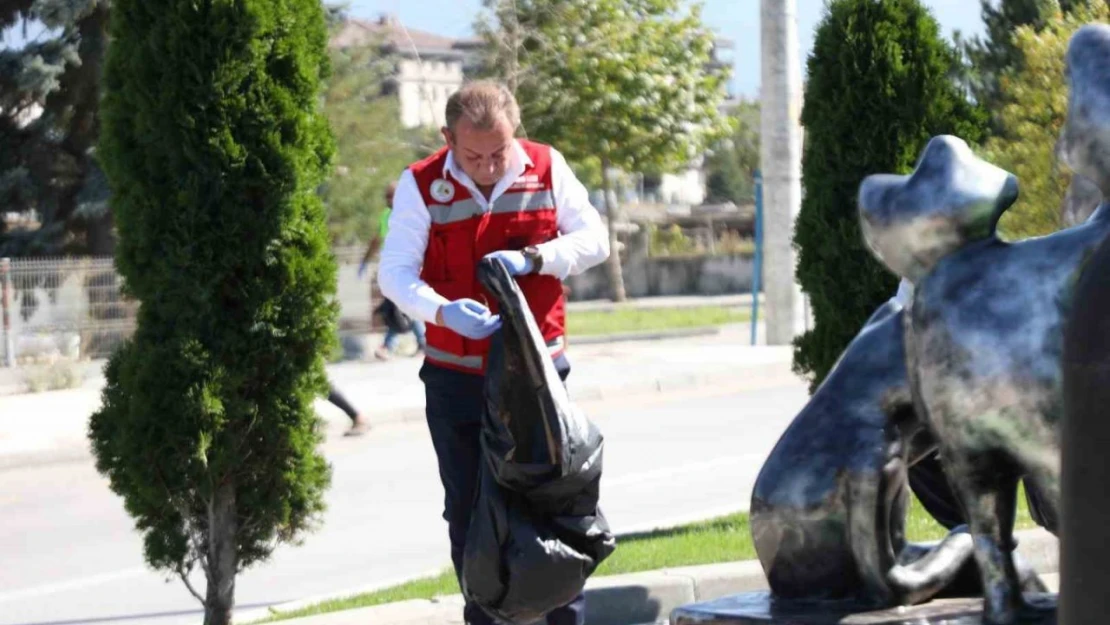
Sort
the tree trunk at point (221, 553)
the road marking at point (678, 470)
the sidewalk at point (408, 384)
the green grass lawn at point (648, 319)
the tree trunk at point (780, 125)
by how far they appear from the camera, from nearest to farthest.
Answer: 1. the tree trunk at point (221, 553)
2. the road marking at point (678, 470)
3. the sidewalk at point (408, 384)
4. the tree trunk at point (780, 125)
5. the green grass lawn at point (648, 319)

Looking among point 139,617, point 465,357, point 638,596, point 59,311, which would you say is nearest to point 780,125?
point 59,311

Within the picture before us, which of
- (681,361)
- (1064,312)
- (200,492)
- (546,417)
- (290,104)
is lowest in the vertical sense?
(681,361)

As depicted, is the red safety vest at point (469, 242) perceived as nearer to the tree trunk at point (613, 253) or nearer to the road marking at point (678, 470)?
the road marking at point (678, 470)

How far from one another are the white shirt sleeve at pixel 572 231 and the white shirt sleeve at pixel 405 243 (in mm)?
357

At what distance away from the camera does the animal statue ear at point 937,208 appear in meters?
2.74

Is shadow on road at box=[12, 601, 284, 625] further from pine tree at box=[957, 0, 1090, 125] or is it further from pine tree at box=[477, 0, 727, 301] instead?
pine tree at box=[477, 0, 727, 301]

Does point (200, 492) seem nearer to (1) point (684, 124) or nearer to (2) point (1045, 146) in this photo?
(2) point (1045, 146)

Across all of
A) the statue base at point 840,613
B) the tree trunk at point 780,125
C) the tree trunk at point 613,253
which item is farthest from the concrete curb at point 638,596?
the tree trunk at point 613,253

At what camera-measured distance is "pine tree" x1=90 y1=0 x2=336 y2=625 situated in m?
6.04

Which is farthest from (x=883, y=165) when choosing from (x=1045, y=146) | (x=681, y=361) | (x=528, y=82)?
(x=528, y=82)

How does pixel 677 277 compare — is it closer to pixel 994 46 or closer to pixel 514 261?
pixel 994 46

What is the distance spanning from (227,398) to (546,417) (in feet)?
7.38

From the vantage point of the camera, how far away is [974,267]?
2678 millimetres

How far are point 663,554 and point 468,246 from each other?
262 centimetres
